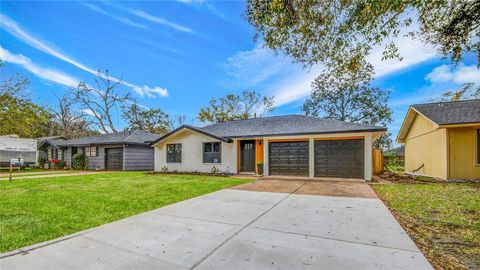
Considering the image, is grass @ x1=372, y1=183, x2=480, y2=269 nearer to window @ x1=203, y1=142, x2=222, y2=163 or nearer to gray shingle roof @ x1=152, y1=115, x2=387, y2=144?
gray shingle roof @ x1=152, y1=115, x2=387, y2=144

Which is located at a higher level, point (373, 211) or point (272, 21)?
point (272, 21)

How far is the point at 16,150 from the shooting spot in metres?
20.3

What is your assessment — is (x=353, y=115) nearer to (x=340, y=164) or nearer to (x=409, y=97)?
(x=409, y=97)

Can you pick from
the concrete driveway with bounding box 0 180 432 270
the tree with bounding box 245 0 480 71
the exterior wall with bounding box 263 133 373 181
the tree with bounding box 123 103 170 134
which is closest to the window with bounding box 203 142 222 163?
the exterior wall with bounding box 263 133 373 181

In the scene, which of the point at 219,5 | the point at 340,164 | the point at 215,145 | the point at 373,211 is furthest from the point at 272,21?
the point at 215,145

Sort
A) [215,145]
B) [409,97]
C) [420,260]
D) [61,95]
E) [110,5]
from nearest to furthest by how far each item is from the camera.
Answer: [420,260] → [110,5] → [215,145] → [409,97] → [61,95]

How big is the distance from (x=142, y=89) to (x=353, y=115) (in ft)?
87.9

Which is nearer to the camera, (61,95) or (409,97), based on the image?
(409,97)

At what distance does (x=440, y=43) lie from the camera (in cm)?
589

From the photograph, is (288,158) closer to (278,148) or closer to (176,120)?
(278,148)

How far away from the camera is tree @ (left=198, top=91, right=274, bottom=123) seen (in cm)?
3200

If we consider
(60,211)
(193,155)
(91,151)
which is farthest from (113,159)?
(60,211)

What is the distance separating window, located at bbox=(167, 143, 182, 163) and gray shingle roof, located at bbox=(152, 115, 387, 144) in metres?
1.85

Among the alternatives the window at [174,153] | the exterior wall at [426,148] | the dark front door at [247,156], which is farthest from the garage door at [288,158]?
the window at [174,153]
